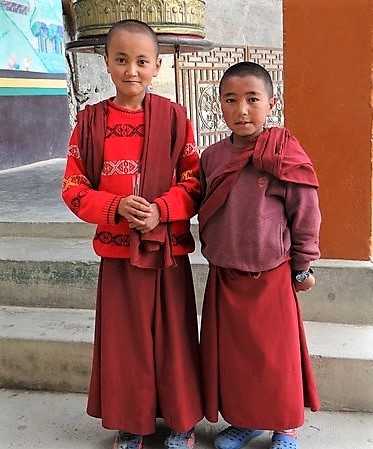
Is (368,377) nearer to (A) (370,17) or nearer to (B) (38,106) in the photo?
(A) (370,17)

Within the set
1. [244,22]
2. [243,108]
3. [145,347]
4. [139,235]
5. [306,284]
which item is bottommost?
[145,347]

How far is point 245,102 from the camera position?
1732 mm

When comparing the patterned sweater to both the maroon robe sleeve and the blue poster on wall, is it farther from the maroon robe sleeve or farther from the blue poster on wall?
the blue poster on wall

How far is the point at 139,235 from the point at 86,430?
0.80 metres

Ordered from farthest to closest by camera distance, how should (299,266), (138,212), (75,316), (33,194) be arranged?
(33,194)
(75,316)
(299,266)
(138,212)

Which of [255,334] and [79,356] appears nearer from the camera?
[255,334]

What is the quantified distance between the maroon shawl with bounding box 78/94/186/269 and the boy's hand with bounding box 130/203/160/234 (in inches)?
1.2

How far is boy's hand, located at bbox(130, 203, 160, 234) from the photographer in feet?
5.66

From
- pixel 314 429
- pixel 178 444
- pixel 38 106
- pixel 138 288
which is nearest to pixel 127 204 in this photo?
pixel 138 288

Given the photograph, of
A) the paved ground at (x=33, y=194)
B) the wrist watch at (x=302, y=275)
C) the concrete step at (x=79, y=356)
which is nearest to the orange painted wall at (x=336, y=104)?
the concrete step at (x=79, y=356)


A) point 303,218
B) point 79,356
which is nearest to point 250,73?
point 303,218

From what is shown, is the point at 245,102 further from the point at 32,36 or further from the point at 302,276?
the point at 32,36

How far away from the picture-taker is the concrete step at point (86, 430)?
2.05 meters

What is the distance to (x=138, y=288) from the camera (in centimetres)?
185
